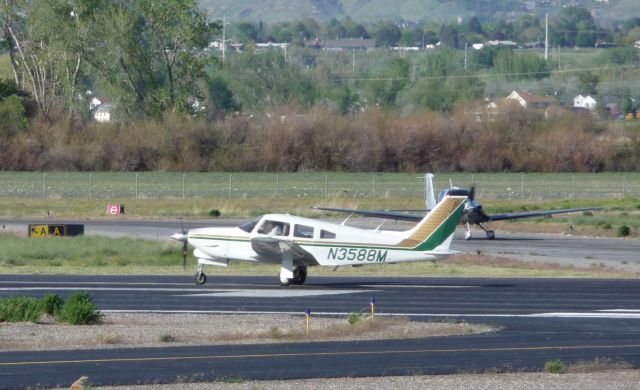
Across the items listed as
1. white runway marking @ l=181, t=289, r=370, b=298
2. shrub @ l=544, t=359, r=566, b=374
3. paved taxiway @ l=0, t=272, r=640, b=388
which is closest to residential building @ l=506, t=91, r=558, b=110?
paved taxiway @ l=0, t=272, r=640, b=388

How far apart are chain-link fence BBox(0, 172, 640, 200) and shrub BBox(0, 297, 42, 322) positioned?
132ft

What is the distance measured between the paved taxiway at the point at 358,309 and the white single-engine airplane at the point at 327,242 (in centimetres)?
83

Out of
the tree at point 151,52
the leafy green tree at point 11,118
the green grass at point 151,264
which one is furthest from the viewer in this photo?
the tree at point 151,52

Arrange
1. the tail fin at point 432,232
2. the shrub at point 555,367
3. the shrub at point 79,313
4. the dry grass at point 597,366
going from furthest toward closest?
1. the tail fin at point 432,232
2. the shrub at point 79,313
3. the dry grass at point 597,366
4. the shrub at point 555,367

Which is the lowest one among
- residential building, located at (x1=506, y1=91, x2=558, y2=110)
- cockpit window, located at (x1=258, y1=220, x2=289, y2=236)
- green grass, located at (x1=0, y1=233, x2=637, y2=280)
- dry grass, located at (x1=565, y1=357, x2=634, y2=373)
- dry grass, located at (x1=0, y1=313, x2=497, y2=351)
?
green grass, located at (x1=0, y1=233, x2=637, y2=280)

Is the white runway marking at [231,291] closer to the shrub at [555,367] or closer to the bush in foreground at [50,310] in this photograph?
the bush in foreground at [50,310]

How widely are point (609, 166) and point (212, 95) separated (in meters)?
51.6

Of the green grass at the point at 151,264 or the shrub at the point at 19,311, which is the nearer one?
the shrub at the point at 19,311

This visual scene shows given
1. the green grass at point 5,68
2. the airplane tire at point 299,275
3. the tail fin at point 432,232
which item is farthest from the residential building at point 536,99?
the tail fin at point 432,232

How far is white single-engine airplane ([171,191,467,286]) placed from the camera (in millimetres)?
27922

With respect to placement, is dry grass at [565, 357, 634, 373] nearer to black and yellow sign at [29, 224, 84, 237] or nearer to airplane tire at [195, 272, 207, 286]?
airplane tire at [195, 272, 207, 286]

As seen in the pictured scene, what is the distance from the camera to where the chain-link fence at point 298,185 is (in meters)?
65.8

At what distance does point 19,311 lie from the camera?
21.5 metres

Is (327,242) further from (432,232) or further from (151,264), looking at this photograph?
(151,264)
